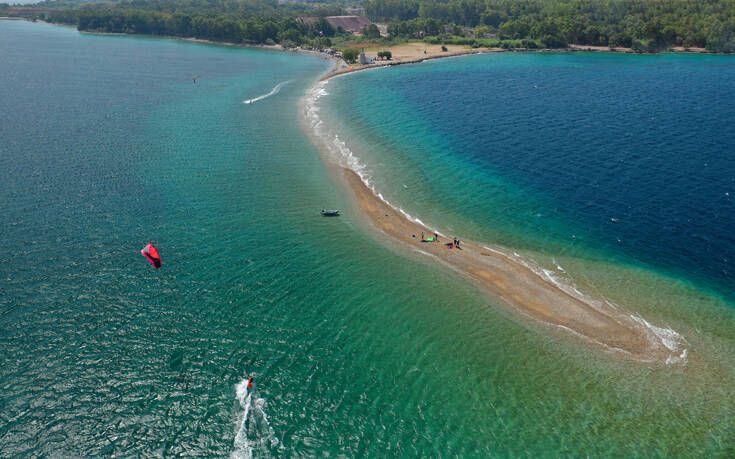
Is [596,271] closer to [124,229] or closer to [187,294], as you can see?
[187,294]

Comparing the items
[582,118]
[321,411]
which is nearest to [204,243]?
[321,411]

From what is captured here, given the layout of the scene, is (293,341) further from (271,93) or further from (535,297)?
(271,93)

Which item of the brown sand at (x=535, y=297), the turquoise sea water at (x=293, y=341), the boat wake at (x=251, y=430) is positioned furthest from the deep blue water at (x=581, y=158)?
the boat wake at (x=251, y=430)

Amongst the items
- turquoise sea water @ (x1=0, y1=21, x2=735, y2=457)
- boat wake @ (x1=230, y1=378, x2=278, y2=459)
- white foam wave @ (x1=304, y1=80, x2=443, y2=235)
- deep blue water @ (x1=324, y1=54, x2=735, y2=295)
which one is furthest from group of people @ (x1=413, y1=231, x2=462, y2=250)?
boat wake @ (x1=230, y1=378, x2=278, y2=459)

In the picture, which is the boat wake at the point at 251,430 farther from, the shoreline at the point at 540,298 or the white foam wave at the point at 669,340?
Result: the white foam wave at the point at 669,340

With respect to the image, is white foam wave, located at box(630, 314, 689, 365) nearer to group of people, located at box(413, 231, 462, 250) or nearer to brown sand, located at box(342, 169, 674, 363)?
brown sand, located at box(342, 169, 674, 363)

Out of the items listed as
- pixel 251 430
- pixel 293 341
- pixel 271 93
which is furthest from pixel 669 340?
pixel 271 93
